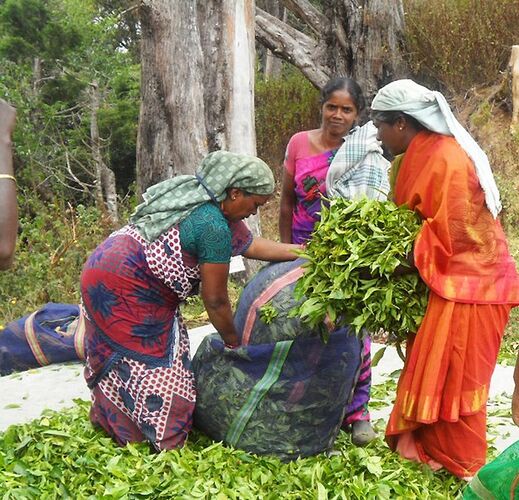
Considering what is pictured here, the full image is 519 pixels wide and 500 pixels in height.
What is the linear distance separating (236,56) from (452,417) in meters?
4.97

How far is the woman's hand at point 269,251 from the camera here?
380 centimetres

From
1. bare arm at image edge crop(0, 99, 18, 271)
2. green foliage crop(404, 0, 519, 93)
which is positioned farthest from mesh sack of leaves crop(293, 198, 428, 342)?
green foliage crop(404, 0, 519, 93)

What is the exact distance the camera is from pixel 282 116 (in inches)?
521

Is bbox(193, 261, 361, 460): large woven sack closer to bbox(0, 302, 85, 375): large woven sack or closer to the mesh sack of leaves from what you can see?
the mesh sack of leaves

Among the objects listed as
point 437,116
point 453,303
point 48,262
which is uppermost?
point 437,116

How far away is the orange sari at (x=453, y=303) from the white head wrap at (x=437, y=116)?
0.03m

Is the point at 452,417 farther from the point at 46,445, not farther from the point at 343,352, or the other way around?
the point at 46,445

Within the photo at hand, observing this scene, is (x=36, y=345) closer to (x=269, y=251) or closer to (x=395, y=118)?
(x=269, y=251)

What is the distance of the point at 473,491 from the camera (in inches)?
80.4

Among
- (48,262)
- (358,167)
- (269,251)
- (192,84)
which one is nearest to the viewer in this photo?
(269,251)

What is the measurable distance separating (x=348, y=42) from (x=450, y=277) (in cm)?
744

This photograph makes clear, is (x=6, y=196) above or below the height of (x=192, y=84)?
below

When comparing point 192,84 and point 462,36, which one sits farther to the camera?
point 462,36

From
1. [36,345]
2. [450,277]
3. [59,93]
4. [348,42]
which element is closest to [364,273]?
[450,277]
